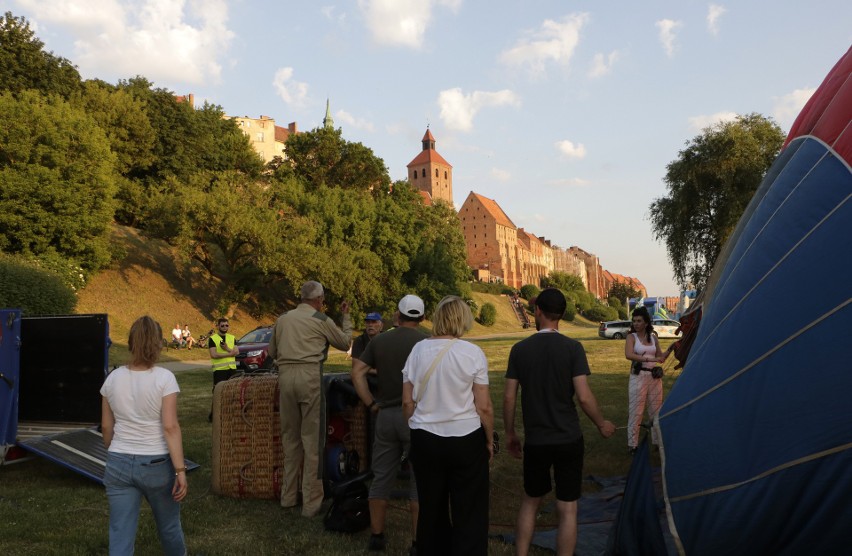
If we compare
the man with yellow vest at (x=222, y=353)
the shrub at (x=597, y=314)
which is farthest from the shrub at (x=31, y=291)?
the shrub at (x=597, y=314)

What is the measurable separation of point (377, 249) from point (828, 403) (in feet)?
Result: 135

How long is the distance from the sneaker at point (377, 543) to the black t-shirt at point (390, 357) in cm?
102

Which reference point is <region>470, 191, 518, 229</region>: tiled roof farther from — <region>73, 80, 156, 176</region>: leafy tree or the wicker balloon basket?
the wicker balloon basket

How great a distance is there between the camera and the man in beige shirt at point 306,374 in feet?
19.8

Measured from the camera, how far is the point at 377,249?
4444 centimetres

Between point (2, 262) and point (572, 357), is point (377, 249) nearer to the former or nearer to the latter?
point (2, 262)

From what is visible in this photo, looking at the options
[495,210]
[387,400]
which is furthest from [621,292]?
[387,400]

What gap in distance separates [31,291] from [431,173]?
359 ft

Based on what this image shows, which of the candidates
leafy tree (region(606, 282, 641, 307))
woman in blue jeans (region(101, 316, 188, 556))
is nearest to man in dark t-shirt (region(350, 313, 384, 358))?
woman in blue jeans (region(101, 316, 188, 556))

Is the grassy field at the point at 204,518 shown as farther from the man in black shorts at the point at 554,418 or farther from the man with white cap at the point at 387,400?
the man in black shorts at the point at 554,418

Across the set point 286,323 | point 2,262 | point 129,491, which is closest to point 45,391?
point 286,323

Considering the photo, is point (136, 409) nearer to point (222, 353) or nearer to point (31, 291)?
point (222, 353)

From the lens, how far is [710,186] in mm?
27750

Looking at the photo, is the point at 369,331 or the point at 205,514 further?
the point at 369,331
